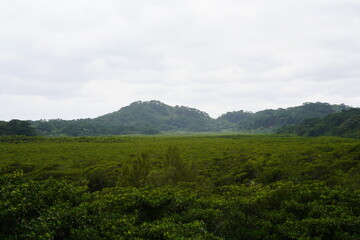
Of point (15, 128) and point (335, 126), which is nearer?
point (15, 128)

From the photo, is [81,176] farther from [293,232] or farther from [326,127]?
[326,127]

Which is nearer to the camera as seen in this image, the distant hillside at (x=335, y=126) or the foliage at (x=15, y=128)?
the distant hillside at (x=335, y=126)

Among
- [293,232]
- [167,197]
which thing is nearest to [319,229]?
[293,232]

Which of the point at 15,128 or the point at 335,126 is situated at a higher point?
the point at 15,128

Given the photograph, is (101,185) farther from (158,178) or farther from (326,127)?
(326,127)

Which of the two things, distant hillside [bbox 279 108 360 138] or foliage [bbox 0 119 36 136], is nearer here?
distant hillside [bbox 279 108 360 138]

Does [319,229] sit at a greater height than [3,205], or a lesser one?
lesser

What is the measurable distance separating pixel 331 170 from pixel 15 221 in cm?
2100

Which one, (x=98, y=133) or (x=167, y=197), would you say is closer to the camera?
(x=167, y=197)

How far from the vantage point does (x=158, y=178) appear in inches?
637

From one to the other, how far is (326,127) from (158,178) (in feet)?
308

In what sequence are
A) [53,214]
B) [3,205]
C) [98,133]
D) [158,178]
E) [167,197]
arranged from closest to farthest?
[3,205] < [53,214] < [167,197] < [158,178] < [98,133]

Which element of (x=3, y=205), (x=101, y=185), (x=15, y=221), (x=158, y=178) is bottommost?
(x=101, y=185)

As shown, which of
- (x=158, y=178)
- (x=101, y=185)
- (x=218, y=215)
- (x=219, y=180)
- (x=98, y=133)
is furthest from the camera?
(x=98, y=133)
